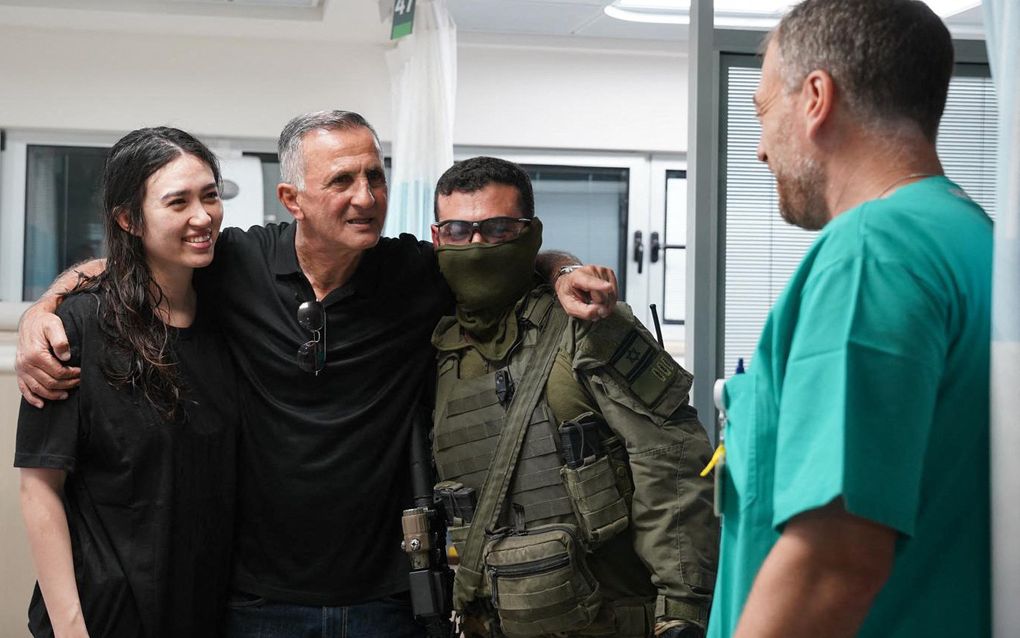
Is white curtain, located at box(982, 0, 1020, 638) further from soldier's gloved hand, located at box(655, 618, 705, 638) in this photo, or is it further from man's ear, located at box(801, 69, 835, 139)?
soldier's gloved hand, located at box(655, 618, 705, 638)

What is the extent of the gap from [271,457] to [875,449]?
1121 mm

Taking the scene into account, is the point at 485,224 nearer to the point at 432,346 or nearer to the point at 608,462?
the point at 432,346

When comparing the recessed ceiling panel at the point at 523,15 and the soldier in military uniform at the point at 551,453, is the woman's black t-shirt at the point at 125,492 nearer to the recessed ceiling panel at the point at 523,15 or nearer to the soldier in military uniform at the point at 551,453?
the soldier in military uniform at the point at 551,453

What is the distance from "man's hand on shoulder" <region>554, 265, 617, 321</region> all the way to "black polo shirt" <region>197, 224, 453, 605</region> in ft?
0.94

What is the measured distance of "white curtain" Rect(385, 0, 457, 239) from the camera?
3.52 meters

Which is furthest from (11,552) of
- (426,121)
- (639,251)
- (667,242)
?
(667,242)

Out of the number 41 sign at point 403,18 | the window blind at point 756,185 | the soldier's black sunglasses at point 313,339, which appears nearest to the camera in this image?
the soldier's black sunglasses at point 313,339

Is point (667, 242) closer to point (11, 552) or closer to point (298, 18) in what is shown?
point (298, 18)

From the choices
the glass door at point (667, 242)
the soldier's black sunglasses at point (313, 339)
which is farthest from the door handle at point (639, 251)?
the soldier's black sunglasses at point (313, 339)

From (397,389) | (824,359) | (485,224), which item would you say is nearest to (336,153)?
(485,224)

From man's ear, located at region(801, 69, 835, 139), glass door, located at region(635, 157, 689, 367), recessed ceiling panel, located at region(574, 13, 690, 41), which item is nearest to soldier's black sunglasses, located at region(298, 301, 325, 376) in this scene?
man's ear, located at region(801, 69, 835, 139)

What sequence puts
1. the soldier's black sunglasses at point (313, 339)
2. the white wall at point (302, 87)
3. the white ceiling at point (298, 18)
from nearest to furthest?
the soldier's black sunglasses at point (313, 339)
the white ceiling at point (298, 18)
the white wall at point (302, 87)

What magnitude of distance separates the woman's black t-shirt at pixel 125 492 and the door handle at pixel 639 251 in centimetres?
357

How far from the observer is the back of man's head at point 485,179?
1657 millimetres
